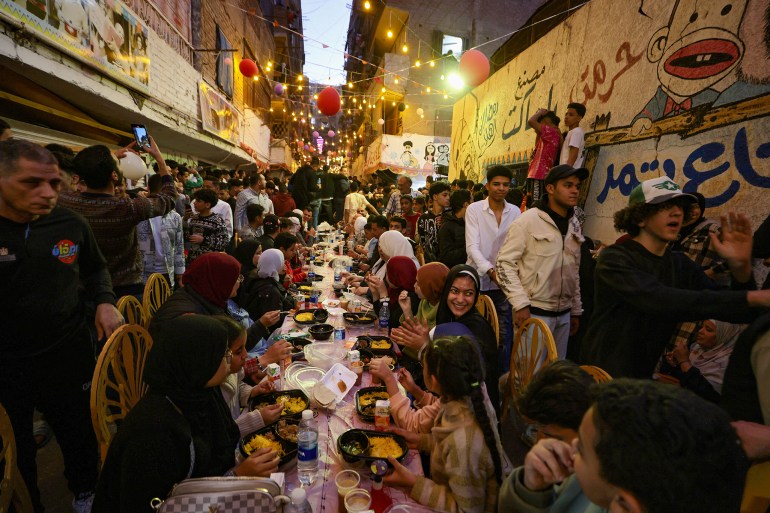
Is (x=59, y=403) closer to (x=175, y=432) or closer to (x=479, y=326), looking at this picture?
(x=175, y=432)

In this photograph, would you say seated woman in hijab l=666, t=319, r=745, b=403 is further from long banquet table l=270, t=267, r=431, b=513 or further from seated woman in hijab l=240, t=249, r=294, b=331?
seated woman in hijab l=240, t=249, r=294, b=331

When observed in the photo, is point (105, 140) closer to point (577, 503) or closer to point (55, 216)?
point (55, 216)

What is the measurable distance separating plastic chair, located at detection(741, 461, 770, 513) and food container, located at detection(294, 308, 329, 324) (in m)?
3.19

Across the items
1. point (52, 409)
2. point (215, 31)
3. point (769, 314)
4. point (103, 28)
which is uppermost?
point (215, 31)

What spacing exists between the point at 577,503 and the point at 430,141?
1684 centimetres

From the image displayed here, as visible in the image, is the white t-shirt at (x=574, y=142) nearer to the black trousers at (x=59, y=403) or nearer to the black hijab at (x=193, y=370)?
the black hijab at (x=193, y=370)

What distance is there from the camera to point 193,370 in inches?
64.2

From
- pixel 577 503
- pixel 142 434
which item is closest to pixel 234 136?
pixel 142 434

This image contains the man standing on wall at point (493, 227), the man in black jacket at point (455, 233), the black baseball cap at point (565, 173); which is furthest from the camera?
the man in black jacket at point (455, 233)

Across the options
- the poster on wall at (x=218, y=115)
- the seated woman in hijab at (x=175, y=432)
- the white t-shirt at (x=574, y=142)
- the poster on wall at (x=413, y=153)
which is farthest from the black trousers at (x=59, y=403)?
the poster on wall at (x=413, y=153)

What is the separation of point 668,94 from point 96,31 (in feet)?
28.4

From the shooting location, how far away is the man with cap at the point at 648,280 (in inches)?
78.8

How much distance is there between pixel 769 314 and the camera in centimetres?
146

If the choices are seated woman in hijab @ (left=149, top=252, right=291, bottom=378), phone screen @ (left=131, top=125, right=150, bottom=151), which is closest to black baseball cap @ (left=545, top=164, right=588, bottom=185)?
seated woman in hijab @ (left=149, top=252, right=291, bottom=378)
